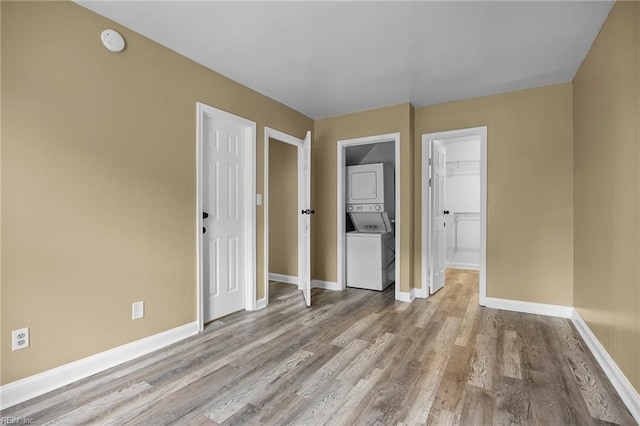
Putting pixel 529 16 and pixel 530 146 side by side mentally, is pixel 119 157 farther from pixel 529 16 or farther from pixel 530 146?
pixel 530 146

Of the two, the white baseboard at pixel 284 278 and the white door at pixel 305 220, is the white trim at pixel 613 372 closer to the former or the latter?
the white door at pixel 305 220

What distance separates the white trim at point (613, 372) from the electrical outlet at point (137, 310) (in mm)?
3023

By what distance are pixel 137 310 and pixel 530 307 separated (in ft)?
12.2

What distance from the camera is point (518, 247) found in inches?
130

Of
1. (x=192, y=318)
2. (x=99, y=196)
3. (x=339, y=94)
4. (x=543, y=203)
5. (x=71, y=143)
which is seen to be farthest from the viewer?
(x=339, y=94)

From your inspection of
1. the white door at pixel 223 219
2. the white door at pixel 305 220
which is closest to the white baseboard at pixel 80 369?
the white door at pixel 223 219

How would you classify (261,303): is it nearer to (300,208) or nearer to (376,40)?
(300,208)

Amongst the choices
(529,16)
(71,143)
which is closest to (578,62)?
(529,16)

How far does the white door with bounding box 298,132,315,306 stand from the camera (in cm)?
346

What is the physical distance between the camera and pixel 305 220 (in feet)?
12.1

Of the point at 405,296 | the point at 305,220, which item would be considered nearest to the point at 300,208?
the point at 305,220

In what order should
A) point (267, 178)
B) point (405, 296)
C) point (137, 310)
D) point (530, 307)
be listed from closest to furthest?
point (137, 310)
point (530, 307)
point (267, 178)
point (405, 296)

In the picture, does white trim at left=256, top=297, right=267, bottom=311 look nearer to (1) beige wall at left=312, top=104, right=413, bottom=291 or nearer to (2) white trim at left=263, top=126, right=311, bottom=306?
(2) white trim at left=263, top=126, right=311, bottom=306

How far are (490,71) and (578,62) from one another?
0.68 metres
